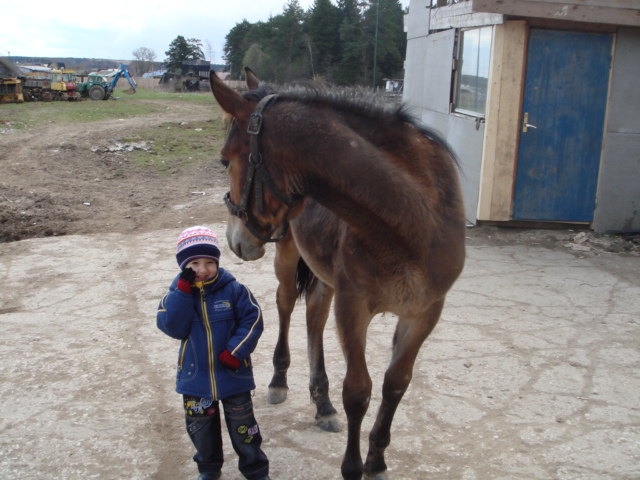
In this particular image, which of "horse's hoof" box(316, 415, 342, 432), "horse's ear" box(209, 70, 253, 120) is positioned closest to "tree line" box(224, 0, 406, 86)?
"horse's hoof" box(316, 415, 342, 432)

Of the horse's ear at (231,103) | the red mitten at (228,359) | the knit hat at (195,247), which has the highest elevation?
the horse's ear at (231,103)

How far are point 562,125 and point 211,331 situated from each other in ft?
19.8

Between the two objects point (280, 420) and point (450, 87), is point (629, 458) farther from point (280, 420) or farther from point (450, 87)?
point (450, 87)

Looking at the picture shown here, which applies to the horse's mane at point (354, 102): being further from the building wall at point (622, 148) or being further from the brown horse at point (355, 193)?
the building wall at point (622, 148)

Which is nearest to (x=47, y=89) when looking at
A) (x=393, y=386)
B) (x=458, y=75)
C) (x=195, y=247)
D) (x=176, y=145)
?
(x=176, y=145)

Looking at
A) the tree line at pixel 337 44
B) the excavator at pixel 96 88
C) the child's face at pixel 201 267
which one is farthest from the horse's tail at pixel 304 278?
the excavator at pixel 96 88

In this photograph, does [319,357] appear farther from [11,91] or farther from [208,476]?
[11,91]

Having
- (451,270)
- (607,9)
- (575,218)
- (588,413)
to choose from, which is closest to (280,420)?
(451,270)

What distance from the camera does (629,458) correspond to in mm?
3092

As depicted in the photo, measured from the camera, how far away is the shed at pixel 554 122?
7.10 meters

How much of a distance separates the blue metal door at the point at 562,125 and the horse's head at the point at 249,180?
5511 millimetres

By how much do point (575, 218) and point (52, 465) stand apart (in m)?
6.54

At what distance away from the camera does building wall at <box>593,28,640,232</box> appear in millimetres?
7082

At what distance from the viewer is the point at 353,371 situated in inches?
110
